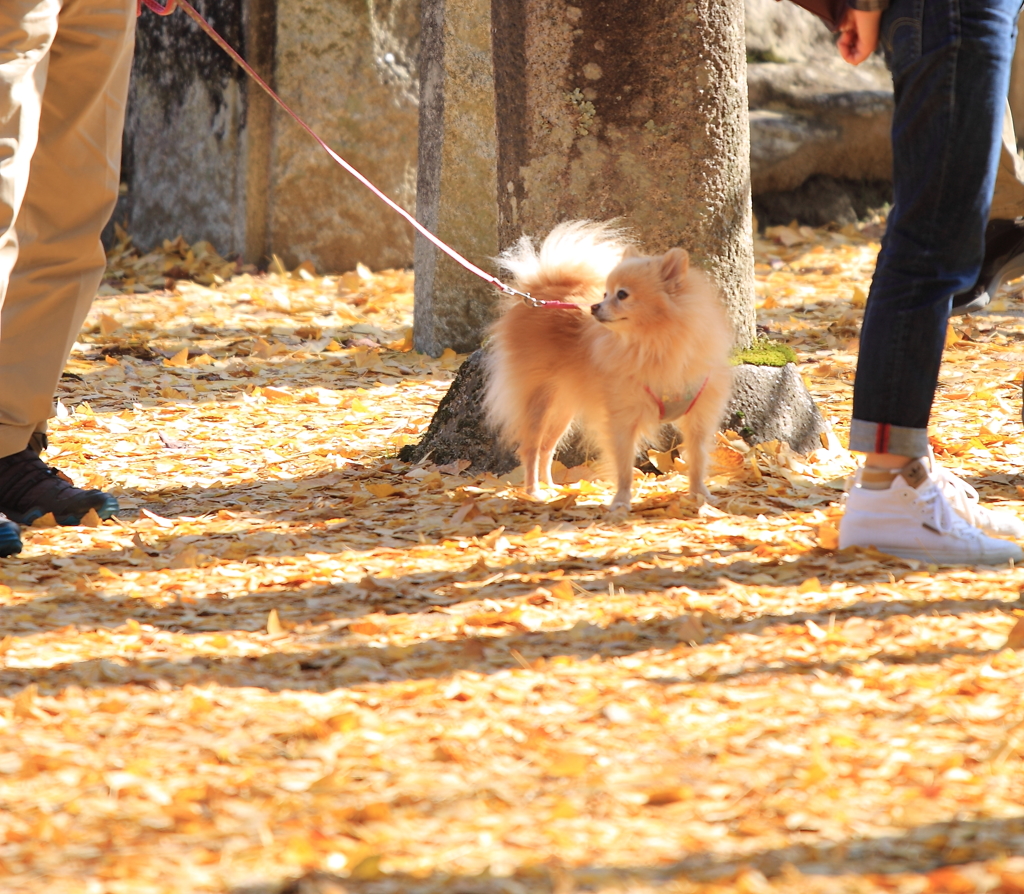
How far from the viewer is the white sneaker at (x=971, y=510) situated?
296 centimetres

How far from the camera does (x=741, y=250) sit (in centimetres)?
430

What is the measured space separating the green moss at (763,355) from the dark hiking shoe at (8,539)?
2436mm

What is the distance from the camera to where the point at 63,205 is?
11.2 feet

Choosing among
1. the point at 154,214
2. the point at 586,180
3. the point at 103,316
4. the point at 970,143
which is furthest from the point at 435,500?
the point at 154,214

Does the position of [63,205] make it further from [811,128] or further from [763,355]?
[811,128]

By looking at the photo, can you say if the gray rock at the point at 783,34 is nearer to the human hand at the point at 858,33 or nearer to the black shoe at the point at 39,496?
the human hand at the point at 858,33

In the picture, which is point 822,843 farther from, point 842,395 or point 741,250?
point 842,395

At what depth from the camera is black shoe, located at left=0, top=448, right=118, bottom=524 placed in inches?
141

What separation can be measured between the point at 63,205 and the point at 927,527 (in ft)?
8.26

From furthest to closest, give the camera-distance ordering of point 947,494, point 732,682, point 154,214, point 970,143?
point 154,214, point 947,494, point 970,143, point 732,682

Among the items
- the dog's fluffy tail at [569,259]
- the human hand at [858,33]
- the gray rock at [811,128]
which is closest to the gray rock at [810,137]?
the gray rock at [811,128]

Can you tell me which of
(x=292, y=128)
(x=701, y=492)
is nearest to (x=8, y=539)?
(x=701, y=492)

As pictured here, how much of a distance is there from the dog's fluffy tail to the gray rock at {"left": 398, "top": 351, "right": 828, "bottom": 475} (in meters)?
0.45

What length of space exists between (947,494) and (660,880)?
1.71 meters
